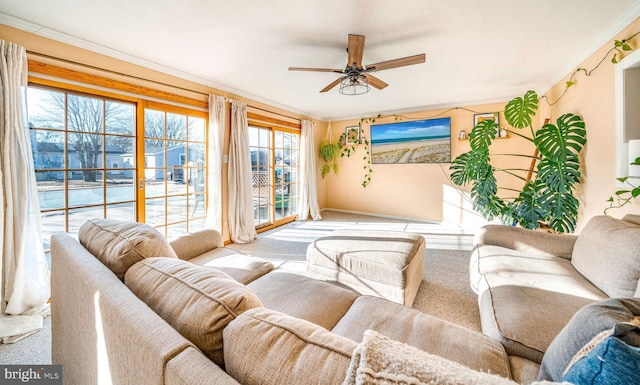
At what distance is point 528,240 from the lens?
7.22 ft

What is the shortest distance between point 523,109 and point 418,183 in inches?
93.9

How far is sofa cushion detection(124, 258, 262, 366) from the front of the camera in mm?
715

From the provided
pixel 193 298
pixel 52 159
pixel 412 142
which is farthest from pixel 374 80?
pixel 52 159

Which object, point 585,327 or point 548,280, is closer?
point 585,327

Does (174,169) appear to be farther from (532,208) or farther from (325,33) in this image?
(532,208)

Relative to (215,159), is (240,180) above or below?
below

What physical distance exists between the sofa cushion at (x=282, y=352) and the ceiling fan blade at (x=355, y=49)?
Answer: 2078 mm

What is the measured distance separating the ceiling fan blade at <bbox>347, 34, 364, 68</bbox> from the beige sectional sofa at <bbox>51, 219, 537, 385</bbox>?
6.11 feet

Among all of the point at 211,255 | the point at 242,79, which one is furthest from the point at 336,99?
the point at 211,255

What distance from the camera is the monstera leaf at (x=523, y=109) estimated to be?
3.06m

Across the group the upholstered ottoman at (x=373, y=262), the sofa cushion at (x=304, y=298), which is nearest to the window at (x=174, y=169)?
the upholstered ottoman at (x=373, y=262)

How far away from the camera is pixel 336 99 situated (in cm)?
445

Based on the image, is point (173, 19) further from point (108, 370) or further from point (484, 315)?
point (484, 315)

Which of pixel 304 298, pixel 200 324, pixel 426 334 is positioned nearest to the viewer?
pixel 200 324
